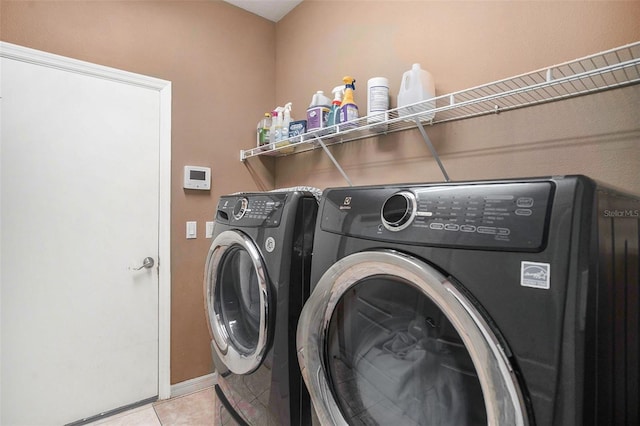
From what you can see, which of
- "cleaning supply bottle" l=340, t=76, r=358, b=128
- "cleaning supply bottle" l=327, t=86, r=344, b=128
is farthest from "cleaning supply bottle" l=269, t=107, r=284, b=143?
"cleaning supply bottle" l=340, t=76, r=358, b=128

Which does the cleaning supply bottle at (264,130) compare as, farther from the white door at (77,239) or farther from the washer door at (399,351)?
the washer door at (399,351)

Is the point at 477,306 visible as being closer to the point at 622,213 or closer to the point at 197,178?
the point at 622,213

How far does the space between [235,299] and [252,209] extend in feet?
1.60

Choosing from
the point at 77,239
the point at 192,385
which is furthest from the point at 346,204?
the point at 192,385

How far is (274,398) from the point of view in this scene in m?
1.12

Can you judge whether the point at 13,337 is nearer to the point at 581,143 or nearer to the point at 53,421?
the point at 53,421

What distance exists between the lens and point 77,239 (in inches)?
71.1

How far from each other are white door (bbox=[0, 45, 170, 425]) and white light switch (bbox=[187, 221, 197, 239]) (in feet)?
0.66

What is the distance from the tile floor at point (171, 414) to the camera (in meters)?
1.87

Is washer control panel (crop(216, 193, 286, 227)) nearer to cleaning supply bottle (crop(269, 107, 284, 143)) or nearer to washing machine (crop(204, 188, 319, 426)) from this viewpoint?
washing machine (crop(204, 188, 319, 426))

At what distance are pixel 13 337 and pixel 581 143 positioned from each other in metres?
2.73

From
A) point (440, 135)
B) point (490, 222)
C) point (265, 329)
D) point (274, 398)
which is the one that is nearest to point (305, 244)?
point (265, 329)

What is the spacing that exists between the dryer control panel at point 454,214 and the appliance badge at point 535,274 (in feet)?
0.10

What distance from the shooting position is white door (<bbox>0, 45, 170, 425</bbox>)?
1.65 metres
